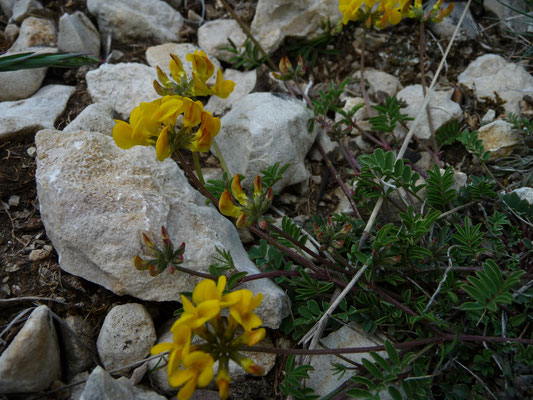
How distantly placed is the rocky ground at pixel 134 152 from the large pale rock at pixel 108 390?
0.01 m

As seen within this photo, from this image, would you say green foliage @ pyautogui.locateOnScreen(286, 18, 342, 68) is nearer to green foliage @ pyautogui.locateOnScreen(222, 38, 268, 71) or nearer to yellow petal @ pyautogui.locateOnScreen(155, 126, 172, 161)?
green foliage @ pyautogui.locateOnScreen(222, 38, 268, 71)

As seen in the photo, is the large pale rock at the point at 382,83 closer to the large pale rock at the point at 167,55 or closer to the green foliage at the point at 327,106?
the green foliage at the point at 327,106

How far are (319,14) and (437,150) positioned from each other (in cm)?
178

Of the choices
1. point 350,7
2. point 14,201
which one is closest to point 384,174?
point 350,7

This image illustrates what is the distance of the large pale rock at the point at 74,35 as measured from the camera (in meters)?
4.20

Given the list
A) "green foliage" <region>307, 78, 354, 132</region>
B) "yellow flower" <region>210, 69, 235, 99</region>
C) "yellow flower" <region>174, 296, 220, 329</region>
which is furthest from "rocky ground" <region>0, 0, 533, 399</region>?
"yellow flower" <region>174, 296, 220, 329</region>

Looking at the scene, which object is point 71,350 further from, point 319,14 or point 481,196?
point 319,14

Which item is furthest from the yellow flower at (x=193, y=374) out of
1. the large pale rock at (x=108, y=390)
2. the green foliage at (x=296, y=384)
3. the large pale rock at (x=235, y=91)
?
the large pale rock at (x=235, y=91)

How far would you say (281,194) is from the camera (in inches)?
148

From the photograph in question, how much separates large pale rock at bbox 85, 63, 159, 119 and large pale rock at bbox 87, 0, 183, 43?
599 mm

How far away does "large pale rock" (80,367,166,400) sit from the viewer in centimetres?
223

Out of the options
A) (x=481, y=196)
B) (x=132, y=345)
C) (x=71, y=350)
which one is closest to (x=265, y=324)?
(x=132, y=345)

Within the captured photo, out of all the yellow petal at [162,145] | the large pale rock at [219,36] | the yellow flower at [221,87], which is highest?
the yellow petal at [162,145]

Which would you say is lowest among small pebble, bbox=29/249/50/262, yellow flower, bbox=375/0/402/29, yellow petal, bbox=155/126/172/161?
small pebble, bbox=29/249/50/262
